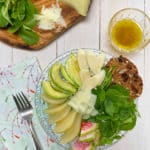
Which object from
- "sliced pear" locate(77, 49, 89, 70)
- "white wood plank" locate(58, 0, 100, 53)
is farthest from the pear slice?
"white wood plank" locate(58, 0, 100, 53)

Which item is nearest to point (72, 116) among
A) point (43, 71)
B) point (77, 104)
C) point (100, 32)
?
point (77, 104)

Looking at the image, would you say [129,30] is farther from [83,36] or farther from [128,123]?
[128,123]

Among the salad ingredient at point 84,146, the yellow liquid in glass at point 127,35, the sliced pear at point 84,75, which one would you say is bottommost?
the salad ingredient at point 84,146

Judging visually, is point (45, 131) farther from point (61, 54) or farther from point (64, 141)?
point (61, 54)

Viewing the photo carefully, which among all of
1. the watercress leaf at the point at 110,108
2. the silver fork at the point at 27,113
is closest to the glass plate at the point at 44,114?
the silver fork at the point at 27,113

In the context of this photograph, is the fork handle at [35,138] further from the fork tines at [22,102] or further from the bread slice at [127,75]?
the bread slice at [127,75]
